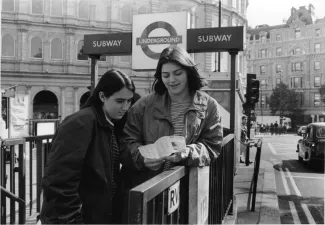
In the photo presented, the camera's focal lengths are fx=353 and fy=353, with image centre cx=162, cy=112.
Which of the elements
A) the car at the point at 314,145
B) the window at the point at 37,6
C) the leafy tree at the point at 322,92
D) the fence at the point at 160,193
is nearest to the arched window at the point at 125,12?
the window at the point at 37,6

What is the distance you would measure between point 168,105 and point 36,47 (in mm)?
30261

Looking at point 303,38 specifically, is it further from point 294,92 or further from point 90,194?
point 90,194

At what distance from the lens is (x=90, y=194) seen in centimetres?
211

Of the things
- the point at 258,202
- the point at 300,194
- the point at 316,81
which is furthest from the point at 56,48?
the point at 316,81

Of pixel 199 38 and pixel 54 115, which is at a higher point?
pixel 199 38

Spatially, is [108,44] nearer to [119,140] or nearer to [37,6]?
[119,140]

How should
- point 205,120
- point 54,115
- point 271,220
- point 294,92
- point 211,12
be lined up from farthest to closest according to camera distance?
point 294,92 < point 211,12 < point 54,115 < point 271,220 < point 205,120

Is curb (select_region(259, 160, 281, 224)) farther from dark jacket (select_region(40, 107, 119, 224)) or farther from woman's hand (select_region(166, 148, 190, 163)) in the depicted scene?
dark jacket (select_region(40, 107, 119, 224))

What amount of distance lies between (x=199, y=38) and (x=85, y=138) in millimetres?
3962

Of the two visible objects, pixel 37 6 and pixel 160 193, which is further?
pixel 37 6

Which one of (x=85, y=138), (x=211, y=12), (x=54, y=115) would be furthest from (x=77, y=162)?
(x=211, y=12)

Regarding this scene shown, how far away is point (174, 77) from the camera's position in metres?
2.59

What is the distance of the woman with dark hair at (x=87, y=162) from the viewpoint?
77.6 inches

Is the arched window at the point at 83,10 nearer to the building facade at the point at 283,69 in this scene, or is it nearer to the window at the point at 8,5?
the window at the point at 8,5
